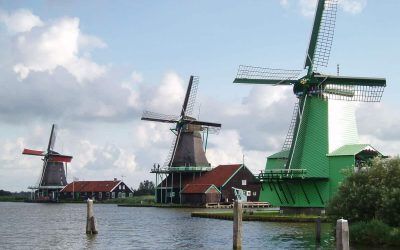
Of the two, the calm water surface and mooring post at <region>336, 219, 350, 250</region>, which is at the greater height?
mooring post at <region>336, 219, 350, 250</region>

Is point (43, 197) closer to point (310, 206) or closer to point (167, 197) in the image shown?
point (167, 197)

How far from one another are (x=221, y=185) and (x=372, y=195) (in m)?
49.2

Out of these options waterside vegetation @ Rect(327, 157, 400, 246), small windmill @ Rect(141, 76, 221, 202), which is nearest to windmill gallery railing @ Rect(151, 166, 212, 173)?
small windmill @ Rect(141, 76, 221, 202)

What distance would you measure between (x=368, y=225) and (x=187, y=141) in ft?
176

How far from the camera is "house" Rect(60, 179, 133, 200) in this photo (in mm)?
109375

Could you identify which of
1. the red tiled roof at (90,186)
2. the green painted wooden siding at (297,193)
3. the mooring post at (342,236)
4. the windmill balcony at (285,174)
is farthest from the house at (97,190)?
the mooring post at (342,236)

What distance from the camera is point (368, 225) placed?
90.5ft

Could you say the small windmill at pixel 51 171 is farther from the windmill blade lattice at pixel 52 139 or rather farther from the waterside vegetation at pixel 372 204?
the waterside vegetation at pixel 372 204

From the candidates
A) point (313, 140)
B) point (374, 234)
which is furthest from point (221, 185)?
point (374, 234)

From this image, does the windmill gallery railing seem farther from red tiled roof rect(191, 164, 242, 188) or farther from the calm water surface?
the calm water surface

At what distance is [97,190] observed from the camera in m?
110

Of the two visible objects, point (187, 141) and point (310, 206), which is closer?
point (310, 206)

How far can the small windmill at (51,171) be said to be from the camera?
11062 centimetres

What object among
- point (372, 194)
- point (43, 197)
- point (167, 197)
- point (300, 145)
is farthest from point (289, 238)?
point (43, 197)
